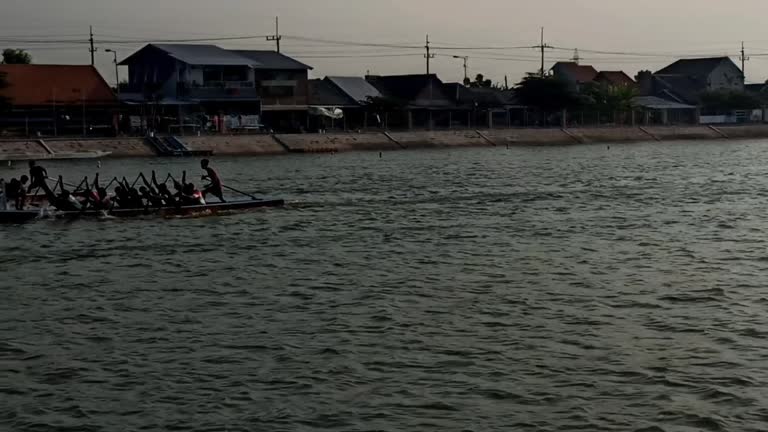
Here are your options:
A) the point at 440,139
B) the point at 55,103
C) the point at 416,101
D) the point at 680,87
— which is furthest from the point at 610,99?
the point at 55,103

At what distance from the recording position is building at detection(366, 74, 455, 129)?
99.2 metres

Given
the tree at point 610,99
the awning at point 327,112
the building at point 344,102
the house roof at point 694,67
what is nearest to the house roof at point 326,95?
the building at point 344,102

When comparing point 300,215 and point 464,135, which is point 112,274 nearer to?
point 300,215

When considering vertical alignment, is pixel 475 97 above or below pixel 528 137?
above

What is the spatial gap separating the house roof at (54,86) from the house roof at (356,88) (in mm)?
26326

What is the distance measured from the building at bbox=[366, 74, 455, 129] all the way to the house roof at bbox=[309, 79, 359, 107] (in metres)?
3.78

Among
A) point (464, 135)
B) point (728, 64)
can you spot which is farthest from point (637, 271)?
point (728, 64)

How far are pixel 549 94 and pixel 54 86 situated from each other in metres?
48.0

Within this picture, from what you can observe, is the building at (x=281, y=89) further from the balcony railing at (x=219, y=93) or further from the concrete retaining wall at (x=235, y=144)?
the concrete retaining wall at (x=235, y=144)

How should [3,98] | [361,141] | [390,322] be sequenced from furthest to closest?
[361,141]
[3,98]
[390,322]

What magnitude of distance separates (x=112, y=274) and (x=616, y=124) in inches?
3670

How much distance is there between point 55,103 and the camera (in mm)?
76500

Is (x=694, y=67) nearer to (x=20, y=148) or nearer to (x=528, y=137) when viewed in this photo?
(x=528, y=137)

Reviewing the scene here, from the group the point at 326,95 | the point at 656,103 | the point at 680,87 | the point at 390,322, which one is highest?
the point at 680,87
